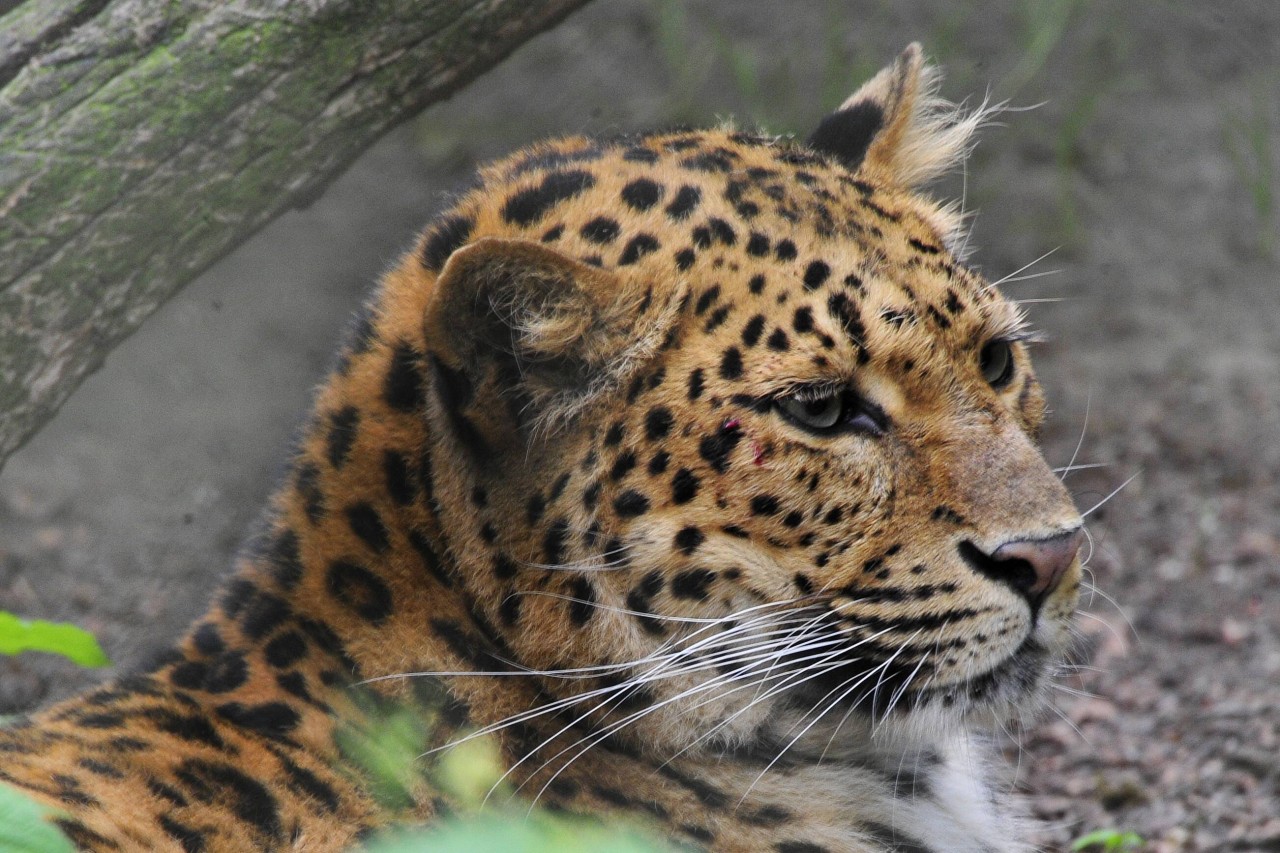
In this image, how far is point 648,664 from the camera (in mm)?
4270

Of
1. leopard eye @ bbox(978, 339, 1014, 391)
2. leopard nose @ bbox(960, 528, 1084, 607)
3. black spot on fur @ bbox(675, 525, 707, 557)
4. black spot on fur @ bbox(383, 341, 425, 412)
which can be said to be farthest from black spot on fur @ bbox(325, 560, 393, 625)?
leopard eye @ bbox(978, 339, 1014, 391)

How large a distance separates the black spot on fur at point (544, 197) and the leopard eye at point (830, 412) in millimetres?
972

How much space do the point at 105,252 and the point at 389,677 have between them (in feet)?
7.78

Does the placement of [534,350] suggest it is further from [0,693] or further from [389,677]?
[0,693]

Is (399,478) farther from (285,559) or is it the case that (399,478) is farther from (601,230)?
(601,230)

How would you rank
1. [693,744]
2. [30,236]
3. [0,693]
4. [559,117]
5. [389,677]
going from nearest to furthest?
[389,677], [693,744], [30,236], [0,693], [559,117]

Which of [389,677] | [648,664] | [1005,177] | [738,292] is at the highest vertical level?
[738,292]

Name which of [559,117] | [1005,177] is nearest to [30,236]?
[559,117]

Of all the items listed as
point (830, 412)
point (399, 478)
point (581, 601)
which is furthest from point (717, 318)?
point (399, 478)

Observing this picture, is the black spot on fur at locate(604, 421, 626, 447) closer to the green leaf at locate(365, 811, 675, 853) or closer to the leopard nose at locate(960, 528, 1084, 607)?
the leopard nose at locate(960, 528, 1084, 607)

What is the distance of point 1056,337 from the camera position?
1310 centimetres

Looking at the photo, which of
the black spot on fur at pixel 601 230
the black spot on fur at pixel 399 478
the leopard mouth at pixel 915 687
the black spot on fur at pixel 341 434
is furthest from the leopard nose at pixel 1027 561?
the black spot on fur at pixel 341 434

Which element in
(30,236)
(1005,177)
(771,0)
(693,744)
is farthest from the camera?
(1005,177)

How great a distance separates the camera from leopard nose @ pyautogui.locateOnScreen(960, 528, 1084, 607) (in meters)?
4.19
